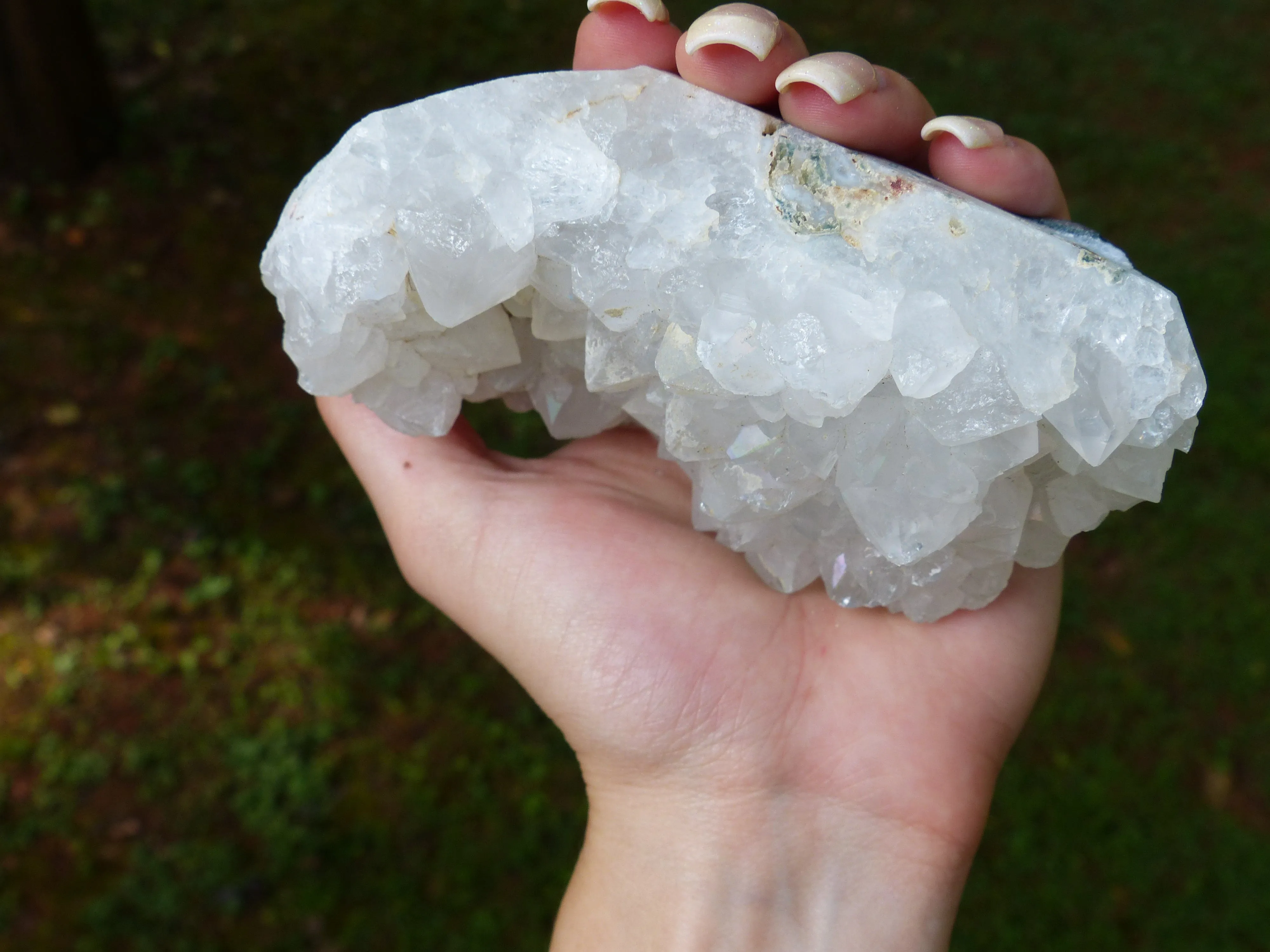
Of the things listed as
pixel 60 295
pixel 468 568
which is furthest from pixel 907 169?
pixel 60 295

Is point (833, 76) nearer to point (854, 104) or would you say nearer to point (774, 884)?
point (854, 104)

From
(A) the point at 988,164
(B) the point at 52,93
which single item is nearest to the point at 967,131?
(A) the point at 988,164

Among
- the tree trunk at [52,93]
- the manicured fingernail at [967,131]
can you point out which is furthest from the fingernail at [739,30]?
the tree trunk at [52,93]

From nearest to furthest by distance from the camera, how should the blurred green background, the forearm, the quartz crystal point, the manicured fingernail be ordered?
the quartz crystal point
the manicured fingernail
the forearm
the blurred green background

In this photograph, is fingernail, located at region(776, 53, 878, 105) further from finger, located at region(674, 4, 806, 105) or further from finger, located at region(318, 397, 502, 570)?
finger, located at region(318, 397, 502, 570)

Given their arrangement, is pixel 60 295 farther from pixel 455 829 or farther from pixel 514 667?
pixel 514 667

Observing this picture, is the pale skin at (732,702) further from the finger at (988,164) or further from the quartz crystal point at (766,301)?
the quartz crystal point at (766,301)

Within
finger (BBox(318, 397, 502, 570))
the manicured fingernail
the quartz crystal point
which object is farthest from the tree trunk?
the manicured fingernail
